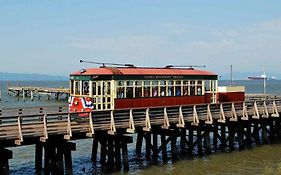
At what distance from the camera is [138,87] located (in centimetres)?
2686

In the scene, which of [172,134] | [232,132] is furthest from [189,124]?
[232,132]

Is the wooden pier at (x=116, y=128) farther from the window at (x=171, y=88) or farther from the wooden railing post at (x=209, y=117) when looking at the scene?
the window at (x=171, y=88)

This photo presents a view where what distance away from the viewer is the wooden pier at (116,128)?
64.6ft

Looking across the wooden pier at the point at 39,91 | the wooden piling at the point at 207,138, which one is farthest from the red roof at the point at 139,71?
the wooden pier at the point at 39,91

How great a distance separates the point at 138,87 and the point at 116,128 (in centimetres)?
475

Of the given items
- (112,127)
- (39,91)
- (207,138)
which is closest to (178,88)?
(207,138)

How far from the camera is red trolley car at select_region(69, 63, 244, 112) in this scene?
82.0ft

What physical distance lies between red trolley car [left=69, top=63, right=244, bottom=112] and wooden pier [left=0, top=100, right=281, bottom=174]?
1.45 m

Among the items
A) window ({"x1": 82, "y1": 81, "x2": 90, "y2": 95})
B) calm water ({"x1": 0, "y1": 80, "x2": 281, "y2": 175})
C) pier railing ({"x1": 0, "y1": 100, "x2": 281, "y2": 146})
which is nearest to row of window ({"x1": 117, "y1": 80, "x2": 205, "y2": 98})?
window ({"x1": 82, "y1": 81, "x2": 90, "y2": 95})

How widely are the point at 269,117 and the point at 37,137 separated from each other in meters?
17.7

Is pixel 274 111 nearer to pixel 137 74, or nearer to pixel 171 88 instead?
pixel 171 88

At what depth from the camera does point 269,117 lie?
1260 inches

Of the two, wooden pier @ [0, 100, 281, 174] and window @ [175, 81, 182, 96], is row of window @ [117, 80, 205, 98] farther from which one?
wooden pier @ [0, 100, 281, 174]

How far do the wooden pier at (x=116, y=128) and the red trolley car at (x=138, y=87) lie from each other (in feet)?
4.76
